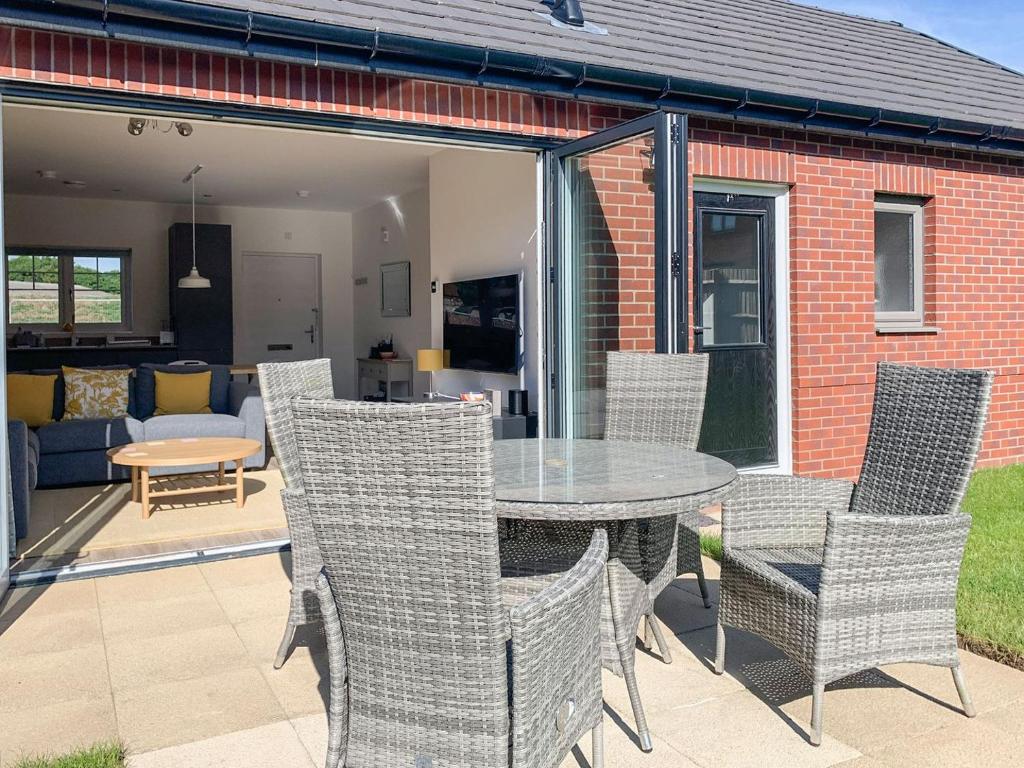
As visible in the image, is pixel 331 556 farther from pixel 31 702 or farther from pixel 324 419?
pixel 31 702

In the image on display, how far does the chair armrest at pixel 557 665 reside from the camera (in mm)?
1748

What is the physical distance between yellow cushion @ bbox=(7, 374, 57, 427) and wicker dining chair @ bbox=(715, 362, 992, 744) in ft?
19.4

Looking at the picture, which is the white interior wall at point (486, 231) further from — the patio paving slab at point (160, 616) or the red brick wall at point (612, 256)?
the patio paving slab at point (160, 616)

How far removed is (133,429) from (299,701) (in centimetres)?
483

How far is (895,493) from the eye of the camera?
9.57 feet

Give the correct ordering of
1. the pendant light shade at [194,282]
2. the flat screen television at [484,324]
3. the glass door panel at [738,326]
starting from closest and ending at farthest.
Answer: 1. the glass door panel at [738,326]
2. the flat screen television at [484,324]
3. the pendant light shade at [194,282]

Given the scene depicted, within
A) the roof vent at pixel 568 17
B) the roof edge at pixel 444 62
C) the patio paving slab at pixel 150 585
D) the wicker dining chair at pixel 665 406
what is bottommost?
the patio paving slab at pixel 150 585

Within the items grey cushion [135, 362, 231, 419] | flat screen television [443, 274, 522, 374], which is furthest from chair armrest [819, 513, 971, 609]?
grey cushion [135, 362, 231, 419]

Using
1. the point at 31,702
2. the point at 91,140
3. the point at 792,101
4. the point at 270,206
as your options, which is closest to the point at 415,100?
the point at 792,101

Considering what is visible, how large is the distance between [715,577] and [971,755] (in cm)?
168

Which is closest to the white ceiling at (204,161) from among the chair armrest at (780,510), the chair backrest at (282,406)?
the chair backrest at (282,406)

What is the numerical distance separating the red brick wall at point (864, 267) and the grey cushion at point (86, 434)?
469 centimetres

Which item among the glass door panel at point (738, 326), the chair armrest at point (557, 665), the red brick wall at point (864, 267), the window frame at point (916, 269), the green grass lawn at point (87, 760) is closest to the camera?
the chair armrest at point (557, 665)

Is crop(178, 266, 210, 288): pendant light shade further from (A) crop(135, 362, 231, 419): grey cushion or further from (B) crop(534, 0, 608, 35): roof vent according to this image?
(B) crop(534, 0, 608, 35): roof vent
